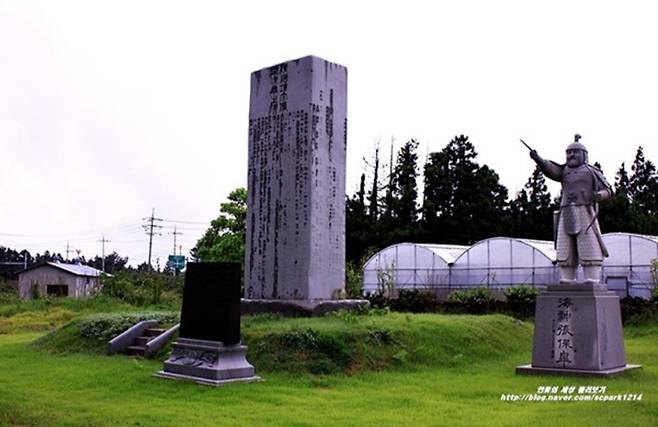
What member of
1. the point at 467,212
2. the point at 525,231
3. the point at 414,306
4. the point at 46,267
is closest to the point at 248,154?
the point at 414,306

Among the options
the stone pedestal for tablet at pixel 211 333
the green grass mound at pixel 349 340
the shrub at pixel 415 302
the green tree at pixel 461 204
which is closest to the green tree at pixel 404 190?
the green tree at pixel 461 204

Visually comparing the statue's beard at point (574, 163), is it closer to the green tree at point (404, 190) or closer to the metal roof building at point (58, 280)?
the green tree at point (404, 190)

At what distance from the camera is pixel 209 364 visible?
389 inches

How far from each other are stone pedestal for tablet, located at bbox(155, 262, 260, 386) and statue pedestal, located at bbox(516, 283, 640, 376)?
14.3 ft

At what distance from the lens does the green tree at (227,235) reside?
36.1m

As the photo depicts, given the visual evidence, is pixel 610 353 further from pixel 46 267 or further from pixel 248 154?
pixel 46 267

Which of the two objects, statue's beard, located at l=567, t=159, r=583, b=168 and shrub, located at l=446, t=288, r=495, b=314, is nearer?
statue's beard, located at l=567, t=159, r=583, b=168

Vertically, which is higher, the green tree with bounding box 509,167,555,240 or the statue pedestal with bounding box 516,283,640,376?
the green tree with bounding box 509,167,555,240

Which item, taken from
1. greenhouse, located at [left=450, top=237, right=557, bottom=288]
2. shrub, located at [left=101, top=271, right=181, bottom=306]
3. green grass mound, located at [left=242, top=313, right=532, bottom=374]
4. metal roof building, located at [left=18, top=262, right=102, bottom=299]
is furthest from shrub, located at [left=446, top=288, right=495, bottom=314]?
metal roof building, located at [left=18, top=262, right=102, bottom=299]

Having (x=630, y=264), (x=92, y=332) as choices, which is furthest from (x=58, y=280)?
(x=630, y=264)

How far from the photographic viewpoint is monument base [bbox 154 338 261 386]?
9727 millimetres

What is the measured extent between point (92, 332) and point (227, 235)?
75.2ft

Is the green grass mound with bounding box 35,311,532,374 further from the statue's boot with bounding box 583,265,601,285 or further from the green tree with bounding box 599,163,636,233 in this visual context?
the green tree with bounding box 599,163,636,233

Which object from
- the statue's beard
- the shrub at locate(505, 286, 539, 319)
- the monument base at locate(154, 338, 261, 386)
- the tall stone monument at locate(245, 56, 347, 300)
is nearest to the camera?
the monument base at locate(154, 338, 261, 386)
